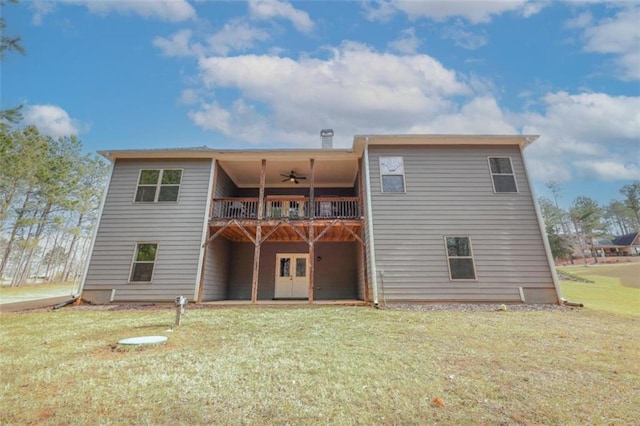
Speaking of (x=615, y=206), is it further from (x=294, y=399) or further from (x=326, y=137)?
(x=294, y=399)

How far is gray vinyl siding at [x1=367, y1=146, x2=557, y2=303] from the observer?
816cm

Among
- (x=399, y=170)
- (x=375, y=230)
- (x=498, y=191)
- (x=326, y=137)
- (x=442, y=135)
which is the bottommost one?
(x=375, y=230)

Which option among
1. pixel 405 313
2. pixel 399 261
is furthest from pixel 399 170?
pixel 405 313

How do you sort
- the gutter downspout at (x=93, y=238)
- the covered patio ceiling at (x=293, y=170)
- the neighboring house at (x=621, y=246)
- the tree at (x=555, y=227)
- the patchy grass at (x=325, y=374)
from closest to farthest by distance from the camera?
the patchy grass at (x=325, y=374), the gutter downspout at (x=93, y=238), the covered patio ceiling at (x=293, y=170), the tree at (x=555, y=227), the neighboring house at (x=621, y=246)

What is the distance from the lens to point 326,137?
38.3 feet

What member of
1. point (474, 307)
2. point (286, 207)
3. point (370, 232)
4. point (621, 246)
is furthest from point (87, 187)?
point (621, 246)

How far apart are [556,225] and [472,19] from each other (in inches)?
1531

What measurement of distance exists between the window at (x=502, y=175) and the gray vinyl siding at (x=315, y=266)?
5850 mm

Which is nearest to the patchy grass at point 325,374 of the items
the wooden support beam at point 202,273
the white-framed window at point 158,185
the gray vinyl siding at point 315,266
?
the wooden support beam at point 202,273

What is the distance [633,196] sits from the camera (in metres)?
45.5

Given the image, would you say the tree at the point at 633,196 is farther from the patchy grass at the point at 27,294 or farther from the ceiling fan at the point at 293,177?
the patchy grass at the point at 27,294

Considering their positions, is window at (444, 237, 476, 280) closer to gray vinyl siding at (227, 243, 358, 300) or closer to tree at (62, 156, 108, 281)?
gray vinyl siding at (227, 243, 358, 300)

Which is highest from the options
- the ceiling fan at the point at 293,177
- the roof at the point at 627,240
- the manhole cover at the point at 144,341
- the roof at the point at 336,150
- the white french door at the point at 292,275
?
the roof at the point at 627,240

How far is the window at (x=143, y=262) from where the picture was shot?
29.3 ft
